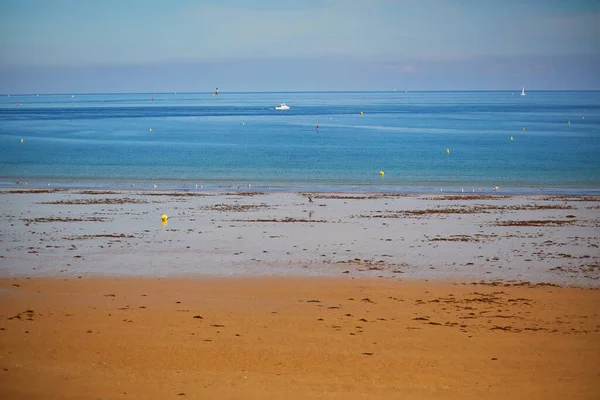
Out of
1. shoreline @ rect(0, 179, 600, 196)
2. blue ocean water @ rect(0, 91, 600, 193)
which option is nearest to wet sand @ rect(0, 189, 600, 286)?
shoreline @ rect(0, 179, 600, 196)

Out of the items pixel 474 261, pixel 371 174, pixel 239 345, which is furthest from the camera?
pixel 371 174

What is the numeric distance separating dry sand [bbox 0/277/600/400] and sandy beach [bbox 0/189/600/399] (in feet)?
0.15

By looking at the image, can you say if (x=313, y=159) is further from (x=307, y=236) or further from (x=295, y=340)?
(x=295, y=340)

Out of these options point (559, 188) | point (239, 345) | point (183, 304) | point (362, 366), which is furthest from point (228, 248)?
point (559, 188)

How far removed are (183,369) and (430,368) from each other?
4.29 metres

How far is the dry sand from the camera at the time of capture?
10.8 metres

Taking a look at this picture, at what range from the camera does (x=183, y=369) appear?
11555 mm

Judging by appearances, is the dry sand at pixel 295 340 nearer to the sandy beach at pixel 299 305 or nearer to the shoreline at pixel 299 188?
the sandy beach at pixel 299 305

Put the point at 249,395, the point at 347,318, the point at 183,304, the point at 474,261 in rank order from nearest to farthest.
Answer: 1. the point at 249,395
2. the point at 347,318
3. the point at 183,304
4. the point at 474,261

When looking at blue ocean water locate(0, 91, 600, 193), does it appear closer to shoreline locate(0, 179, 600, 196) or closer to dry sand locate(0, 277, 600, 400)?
shoreline locate(0, 179, 600, 196)

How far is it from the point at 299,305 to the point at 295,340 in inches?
99.1

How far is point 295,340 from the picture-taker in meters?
13.0

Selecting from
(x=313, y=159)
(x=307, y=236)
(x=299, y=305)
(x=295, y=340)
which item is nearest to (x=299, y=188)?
(x=307, y=236)

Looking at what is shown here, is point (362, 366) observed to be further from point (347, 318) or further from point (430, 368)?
point (347, 318)
